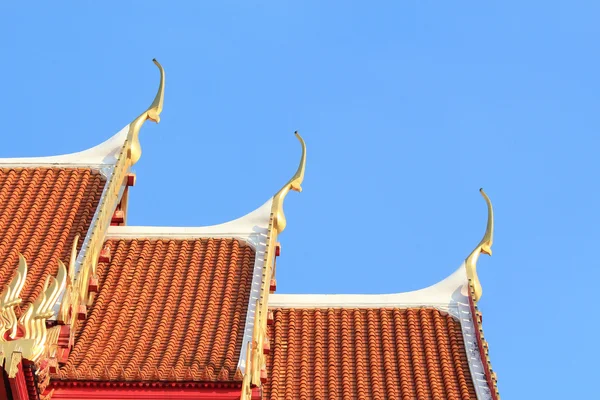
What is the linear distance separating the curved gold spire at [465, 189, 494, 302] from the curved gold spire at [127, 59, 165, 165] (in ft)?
17.5

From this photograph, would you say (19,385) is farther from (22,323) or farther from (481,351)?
(481,351)

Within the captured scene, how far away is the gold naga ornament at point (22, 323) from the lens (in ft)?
57.7

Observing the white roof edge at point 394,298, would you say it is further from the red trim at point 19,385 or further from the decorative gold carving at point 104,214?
the red trim at point 19,385

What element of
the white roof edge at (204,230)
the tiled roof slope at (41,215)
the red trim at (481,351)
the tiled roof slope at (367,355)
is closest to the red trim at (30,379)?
the tiled roof slope at (41,215)

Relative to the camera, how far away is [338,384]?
69.5 feet

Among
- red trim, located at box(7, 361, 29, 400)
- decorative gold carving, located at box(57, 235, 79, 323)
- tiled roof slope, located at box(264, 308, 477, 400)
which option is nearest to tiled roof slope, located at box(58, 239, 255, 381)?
decorative gold carving, located at box(57, 235, 79, 323)

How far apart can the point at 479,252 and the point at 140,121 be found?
5.69m

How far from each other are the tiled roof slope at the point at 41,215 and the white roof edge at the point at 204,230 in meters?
0.71

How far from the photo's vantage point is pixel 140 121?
24.4 m

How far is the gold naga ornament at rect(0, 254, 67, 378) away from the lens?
1758 cm

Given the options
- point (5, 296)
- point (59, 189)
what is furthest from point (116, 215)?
point (5, 296)

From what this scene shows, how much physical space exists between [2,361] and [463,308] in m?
8.11

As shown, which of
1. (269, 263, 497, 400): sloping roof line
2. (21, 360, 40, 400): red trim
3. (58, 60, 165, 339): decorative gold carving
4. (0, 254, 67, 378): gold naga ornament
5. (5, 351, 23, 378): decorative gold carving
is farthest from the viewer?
(269, 263, 497, 400): sloping roof line

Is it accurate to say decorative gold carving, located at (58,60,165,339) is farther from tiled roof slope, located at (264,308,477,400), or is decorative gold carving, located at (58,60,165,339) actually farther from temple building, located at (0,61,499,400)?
tiled roof slope, located at (264,308,477,400)
